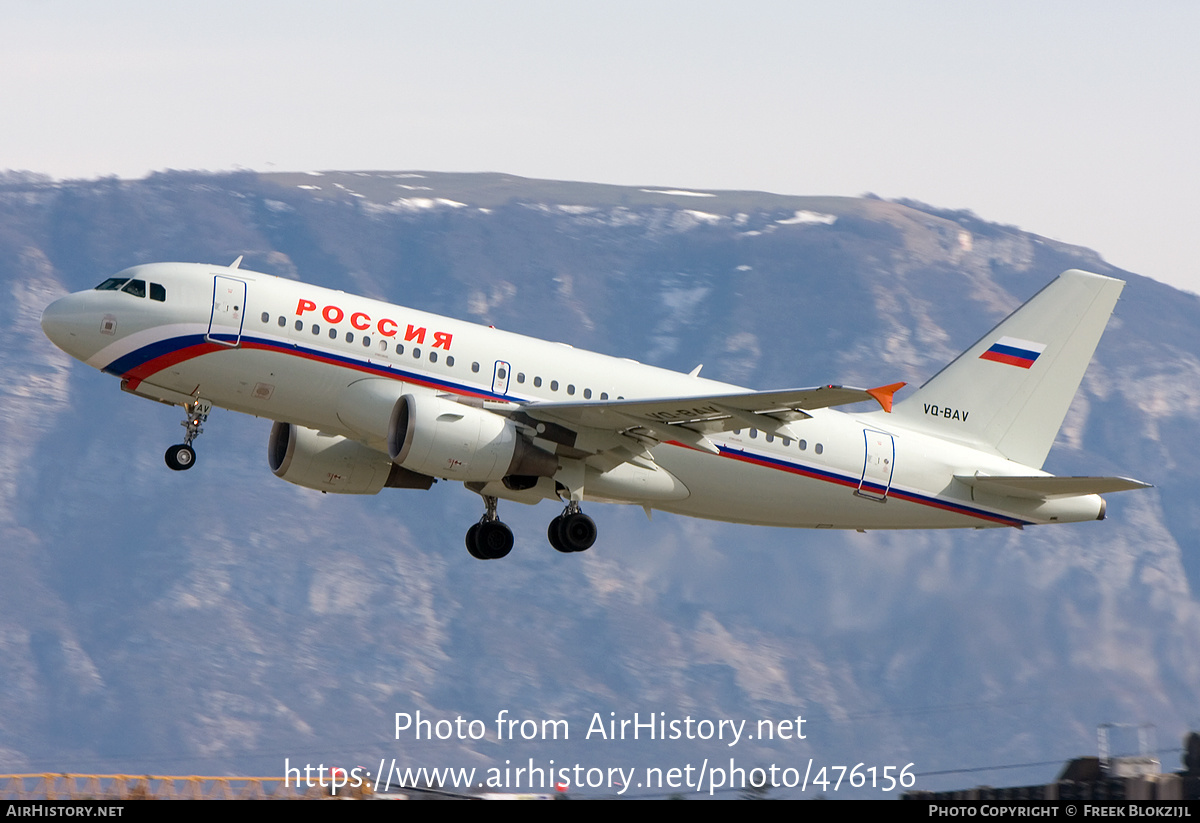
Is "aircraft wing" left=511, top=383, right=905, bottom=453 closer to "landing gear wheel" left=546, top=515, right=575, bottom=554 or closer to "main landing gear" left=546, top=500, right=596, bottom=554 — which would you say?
"main landing gear" left=546, top=500, right=596, bottom=554

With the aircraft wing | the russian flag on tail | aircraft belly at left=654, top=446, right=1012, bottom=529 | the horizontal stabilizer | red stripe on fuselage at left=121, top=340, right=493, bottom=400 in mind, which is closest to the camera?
the aircraft wing

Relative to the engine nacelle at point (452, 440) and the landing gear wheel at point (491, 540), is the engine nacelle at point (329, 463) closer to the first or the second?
the landing gear wheel at point (491, 540)

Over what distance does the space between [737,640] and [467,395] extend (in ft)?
443

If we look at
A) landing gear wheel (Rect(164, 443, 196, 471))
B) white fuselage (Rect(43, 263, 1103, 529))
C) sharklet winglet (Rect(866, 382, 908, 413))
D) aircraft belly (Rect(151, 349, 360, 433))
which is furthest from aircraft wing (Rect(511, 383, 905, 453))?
landing gear wheel (Rect(164, 443, 196, 471))

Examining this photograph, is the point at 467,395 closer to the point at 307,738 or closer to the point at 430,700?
the point at 307,738

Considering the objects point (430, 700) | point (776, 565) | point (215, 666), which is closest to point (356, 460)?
point (776, 565)

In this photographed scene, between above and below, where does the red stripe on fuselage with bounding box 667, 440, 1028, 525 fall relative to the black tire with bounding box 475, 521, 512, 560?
above

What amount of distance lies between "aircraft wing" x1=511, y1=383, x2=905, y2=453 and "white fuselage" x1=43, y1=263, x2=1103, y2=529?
117 centimetres

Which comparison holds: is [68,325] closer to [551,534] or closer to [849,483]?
[551,534]

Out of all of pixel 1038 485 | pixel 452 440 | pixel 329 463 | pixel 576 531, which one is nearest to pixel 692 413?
pixel 576 531

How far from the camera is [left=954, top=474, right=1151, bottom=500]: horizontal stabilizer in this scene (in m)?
42.2

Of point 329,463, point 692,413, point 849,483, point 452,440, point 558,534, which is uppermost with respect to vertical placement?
point 692,413

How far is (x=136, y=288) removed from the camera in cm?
3928

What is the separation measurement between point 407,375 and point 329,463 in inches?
220
